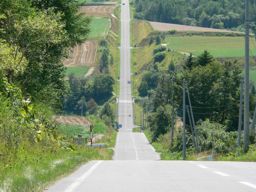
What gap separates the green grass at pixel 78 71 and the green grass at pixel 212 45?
23999 mm

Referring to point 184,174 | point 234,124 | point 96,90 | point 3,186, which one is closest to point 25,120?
point 184,174

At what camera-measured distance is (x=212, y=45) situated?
180125mm

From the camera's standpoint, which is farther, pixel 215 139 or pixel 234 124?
pixel 234 124

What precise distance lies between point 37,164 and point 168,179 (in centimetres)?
348

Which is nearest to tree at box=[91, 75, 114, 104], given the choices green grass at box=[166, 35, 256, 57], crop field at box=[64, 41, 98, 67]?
crop field at box=[64, 41, 98, 67]

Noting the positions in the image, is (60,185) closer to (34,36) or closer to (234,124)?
(34,36)

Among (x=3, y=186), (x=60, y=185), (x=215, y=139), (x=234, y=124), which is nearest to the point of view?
(x=3, y=186)

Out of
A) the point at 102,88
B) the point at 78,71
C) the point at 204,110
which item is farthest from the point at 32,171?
the point at 78,71

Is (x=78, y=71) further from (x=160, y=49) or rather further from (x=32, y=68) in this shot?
(x=32, y=68)

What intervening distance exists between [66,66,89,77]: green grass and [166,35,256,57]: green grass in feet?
78.7

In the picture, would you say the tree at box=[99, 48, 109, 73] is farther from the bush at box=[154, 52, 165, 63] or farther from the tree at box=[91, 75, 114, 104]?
the bush at box=[154, 52, 165, 63]

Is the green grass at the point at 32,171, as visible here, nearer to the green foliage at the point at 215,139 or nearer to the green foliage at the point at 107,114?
the green foliage at the point at 215,139

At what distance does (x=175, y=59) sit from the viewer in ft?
564

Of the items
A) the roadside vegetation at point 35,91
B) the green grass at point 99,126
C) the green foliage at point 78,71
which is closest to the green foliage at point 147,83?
the green foliage at point 78,71
